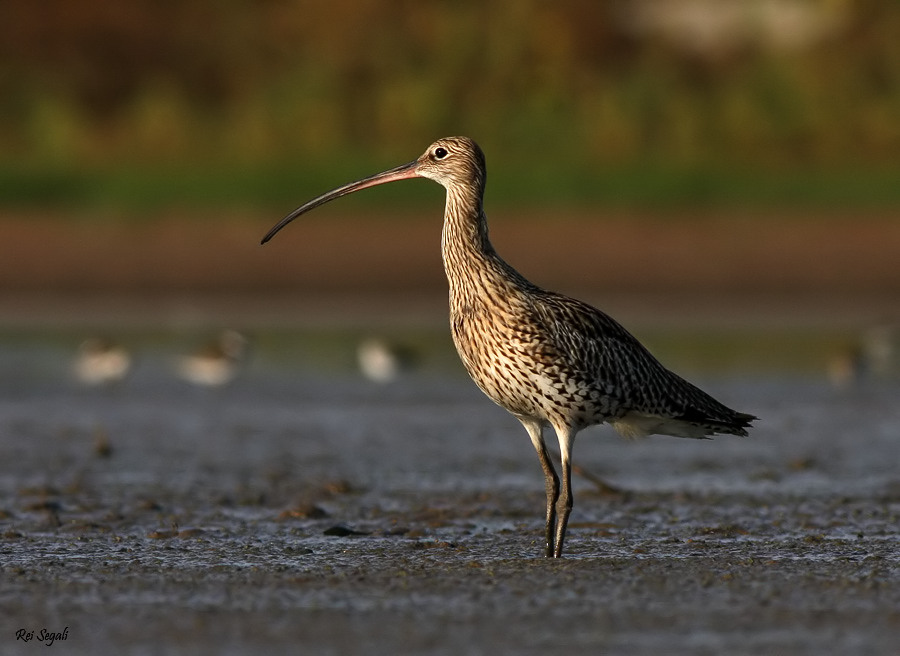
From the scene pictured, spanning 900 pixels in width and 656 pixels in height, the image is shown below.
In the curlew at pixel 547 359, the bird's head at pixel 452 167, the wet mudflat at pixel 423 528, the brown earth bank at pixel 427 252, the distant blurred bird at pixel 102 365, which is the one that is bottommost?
the wet mudflat at pixel 423 528

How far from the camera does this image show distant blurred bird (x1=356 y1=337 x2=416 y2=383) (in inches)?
583

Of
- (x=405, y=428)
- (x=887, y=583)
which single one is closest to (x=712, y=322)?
(x=405, y=428)

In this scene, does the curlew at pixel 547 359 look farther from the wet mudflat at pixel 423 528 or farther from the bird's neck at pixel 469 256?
the wet mudflat at pixel 423 528

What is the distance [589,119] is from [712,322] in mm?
10253

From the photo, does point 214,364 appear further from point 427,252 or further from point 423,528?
point 427,252

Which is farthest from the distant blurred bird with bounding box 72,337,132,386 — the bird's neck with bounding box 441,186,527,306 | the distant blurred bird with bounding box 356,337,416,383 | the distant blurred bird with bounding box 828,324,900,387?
the bird's neck with bounding box 441,186,527,306

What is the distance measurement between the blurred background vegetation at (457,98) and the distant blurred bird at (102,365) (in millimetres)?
10029

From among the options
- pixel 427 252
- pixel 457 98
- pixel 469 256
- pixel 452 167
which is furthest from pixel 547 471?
pixel 457 98

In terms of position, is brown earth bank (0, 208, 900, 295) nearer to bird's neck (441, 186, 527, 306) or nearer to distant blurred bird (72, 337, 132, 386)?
distant blurred bird (72, 337, 132, 386)

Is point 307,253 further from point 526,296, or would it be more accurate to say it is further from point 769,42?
point 526,296

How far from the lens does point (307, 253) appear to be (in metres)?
23.6

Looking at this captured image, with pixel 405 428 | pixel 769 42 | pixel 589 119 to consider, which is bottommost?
pixel 405 428

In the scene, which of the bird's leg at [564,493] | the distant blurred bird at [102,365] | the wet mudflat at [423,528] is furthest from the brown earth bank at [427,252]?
the bird's leg at [564,493]

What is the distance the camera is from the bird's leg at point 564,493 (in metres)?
7.48
